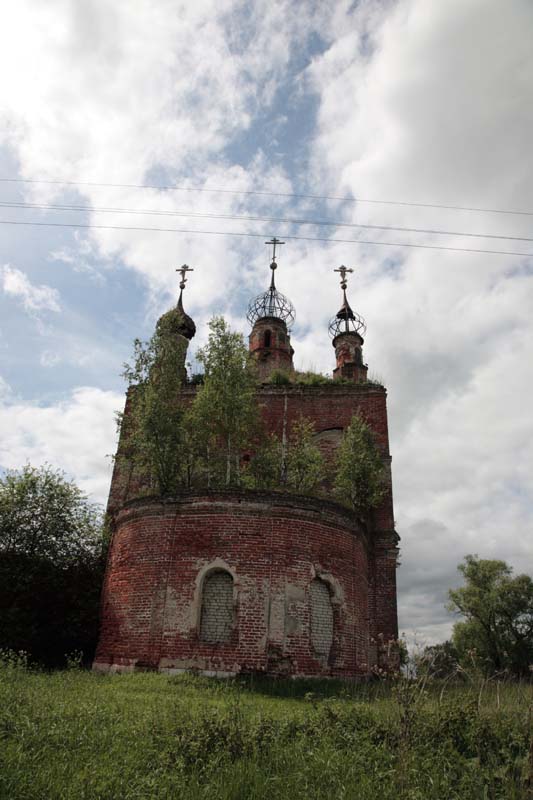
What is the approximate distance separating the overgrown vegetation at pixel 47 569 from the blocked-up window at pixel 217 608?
373 centimetres

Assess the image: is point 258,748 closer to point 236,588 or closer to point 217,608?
point 236,588

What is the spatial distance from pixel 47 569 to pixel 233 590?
19.7 ft

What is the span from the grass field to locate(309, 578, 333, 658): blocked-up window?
14.3ft

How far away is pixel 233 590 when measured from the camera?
13398 millimetres

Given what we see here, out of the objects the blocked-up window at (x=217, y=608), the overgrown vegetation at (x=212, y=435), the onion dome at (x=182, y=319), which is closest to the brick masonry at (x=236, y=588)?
the blocked-up window at (x=217, y=608)

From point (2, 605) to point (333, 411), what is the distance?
15086 mm

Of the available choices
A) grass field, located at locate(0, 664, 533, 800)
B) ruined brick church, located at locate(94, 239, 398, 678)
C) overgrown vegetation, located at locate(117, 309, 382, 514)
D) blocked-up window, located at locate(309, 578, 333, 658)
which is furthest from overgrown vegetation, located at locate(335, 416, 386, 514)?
grass field, located at locate(0, 664, 533, 800)

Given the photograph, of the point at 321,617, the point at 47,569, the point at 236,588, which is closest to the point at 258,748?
the point at 236,588

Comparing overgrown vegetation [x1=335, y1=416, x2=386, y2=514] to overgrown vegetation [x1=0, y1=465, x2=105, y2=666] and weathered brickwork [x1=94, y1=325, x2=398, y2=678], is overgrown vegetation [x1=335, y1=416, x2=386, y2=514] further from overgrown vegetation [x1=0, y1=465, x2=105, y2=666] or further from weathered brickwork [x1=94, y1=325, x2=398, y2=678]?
overgrown vegetation [x1=0, y1=465, x2=105, y2=666]

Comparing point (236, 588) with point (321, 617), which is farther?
point (321, 617)

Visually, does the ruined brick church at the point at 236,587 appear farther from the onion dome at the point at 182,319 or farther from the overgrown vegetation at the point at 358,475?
the onion dome at the point at 182,319

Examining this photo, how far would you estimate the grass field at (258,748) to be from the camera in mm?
5473

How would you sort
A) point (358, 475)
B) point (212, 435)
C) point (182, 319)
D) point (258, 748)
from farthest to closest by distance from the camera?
point (182, 319) < point (358, 475) < point (212, 435) < point (258, 748)

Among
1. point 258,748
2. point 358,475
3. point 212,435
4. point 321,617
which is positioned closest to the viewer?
point 258,748
